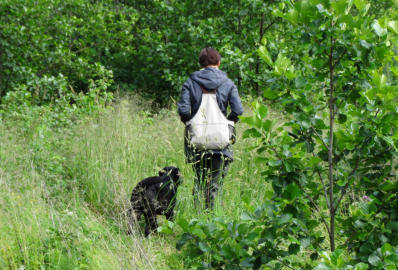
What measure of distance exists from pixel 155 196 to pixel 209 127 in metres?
0.85

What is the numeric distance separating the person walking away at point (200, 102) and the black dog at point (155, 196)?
25cm

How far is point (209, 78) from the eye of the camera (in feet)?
15.3

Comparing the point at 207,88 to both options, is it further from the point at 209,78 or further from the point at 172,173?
the point at 172,173

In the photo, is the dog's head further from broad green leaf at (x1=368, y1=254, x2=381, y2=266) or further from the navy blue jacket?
broad green leaf at (x1=368, y1=254, x2=381, y2=266)

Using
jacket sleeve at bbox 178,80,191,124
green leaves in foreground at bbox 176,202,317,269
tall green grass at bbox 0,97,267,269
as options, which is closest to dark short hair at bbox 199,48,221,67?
jacket sleeve at bbox 178,80,191,124

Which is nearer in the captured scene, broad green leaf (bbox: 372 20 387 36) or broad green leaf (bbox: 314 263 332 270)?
broad green leaf (bbox: 314 263 332 270)

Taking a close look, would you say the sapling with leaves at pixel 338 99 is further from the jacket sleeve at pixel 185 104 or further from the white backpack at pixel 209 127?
the jacket sleeve at pixel 185 104

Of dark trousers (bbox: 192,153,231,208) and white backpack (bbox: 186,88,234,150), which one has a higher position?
white backpack (bbox: 186,88,234,150)

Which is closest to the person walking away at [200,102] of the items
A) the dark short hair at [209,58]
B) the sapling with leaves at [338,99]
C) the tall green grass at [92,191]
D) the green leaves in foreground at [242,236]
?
the dark short hair at [209,58]

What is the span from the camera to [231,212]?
4426 mm

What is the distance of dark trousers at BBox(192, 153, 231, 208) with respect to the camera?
185 inches

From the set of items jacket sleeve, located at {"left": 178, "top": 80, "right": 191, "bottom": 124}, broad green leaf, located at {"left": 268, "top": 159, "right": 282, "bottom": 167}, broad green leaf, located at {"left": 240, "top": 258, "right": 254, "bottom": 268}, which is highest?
jacket sleeve, located at {"left": 178, "top": 80, "right": 191, "bottom": 124}

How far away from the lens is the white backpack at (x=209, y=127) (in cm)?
456

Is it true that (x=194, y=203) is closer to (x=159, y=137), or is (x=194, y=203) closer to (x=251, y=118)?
(x=159, y=137)
